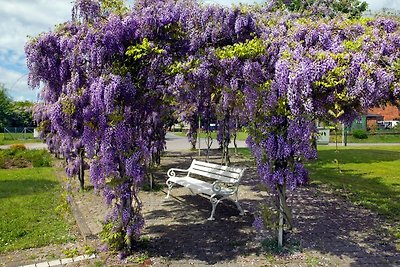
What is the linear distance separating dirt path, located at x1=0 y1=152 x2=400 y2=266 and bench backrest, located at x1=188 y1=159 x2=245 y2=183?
0.60 meters

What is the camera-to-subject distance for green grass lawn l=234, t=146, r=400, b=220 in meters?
8.61

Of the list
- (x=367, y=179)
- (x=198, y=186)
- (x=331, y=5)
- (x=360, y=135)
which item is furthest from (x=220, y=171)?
(x=360, y=135)

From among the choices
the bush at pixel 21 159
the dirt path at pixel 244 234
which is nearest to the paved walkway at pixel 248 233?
the dirt path at pixel 244 234

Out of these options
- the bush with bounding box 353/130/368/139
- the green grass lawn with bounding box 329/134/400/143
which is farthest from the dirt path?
the bush with bounding box 353/130/368/139

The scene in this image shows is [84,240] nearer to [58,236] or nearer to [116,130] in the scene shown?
[58,236]

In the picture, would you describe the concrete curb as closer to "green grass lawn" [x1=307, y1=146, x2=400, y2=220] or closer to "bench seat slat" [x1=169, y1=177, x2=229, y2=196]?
"bench seat slat" [x1=169, y1=177, x2=229, y2=196]

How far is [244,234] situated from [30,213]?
4643 millimetres

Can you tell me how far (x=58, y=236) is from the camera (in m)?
6.57

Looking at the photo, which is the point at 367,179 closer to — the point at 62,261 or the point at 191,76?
the point at 191,76

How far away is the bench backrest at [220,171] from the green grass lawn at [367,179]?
290 centimetres

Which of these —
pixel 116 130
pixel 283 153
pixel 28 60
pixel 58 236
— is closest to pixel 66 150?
pixel 58 236

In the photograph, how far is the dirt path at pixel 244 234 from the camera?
17.4 ft

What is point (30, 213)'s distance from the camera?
8.22 metres

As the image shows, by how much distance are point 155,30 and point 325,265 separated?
3873 mm
